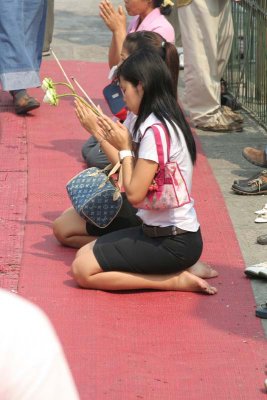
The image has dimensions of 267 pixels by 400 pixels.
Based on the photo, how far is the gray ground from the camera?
5.48m

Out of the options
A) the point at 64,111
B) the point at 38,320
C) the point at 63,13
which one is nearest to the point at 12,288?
the point at 38,320

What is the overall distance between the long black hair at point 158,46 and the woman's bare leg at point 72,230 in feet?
2.98

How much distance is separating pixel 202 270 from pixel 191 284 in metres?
0.20

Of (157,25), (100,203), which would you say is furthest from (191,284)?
(157,25)

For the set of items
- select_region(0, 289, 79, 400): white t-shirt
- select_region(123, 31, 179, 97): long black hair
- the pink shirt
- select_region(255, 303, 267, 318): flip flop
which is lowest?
select_region(255, 303, 267, 318): flip flop

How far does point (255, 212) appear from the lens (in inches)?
233

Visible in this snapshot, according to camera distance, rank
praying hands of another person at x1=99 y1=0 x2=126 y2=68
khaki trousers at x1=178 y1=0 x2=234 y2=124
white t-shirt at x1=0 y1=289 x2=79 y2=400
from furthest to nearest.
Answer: khaki trousers at x1=178 y1=0 x2=234 y2=124 < praying hands of another person at x1=99 y1=0 x2=126 y2=68 < white t-shirt at x1=0 y1=289 x2=79 y2=400

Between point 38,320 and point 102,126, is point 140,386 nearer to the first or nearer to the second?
point 102,126

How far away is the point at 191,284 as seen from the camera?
469 cm

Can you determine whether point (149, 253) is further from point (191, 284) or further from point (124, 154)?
point (124, 154)

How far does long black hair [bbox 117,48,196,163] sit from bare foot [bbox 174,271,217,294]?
0.59m

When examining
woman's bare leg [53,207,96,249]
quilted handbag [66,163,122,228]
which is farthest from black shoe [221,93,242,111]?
quilted handbag [66,163,122,228]

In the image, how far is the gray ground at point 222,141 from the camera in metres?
5.48

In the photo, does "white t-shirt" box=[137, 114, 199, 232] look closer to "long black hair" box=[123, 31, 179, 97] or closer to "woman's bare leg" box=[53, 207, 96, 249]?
"long black hair" box=[123, 31, 179, 97]
